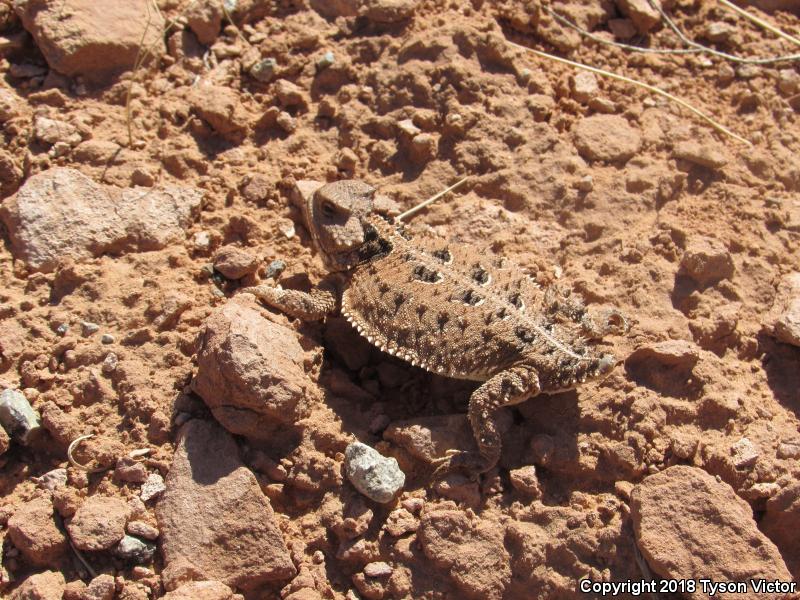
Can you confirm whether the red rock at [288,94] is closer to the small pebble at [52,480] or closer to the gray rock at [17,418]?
the gray rock at [17,418]

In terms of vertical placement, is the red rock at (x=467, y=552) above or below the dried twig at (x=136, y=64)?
below

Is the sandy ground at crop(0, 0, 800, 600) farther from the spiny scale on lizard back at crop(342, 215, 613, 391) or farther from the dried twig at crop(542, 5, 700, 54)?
the spiny scale on lizard back at crop(342, 215, 613, 391)

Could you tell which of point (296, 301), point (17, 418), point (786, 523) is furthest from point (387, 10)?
point (786, 523)

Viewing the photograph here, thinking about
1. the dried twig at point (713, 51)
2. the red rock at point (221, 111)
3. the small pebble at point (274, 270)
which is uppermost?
the dried twig at point (713, 51)

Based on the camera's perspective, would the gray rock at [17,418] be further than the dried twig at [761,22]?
No

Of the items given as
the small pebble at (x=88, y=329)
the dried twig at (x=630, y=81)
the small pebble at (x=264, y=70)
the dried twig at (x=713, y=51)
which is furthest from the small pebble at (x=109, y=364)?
the dried twig at (x=713, y=51)

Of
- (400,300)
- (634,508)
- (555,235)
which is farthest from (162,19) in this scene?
(634,508)
